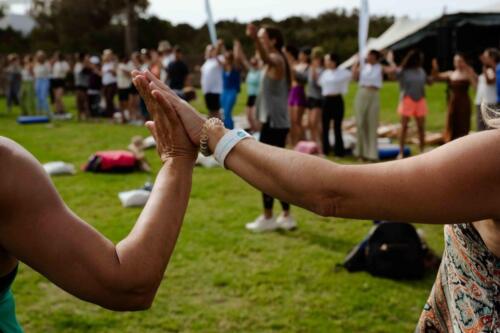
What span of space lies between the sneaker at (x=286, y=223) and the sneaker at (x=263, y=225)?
Result: 5 centimetres

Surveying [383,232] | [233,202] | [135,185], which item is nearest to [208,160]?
[135,185]

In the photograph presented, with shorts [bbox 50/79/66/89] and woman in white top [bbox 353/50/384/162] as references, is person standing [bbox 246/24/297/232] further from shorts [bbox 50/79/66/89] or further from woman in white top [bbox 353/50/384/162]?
shorts [bbox 50/79/66/89]

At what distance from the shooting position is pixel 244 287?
4688 millimetres

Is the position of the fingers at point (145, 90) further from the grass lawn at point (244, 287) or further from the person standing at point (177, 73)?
the person standing at point (177, 73)

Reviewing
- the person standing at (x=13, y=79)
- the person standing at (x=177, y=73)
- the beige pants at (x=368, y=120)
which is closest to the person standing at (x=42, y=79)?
the person standing at (x=13, y=79)

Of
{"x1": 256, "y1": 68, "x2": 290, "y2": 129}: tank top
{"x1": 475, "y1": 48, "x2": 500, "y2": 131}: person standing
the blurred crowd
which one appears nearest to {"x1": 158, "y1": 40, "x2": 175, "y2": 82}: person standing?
the blurred crowd

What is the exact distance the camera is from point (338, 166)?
60.0 inches

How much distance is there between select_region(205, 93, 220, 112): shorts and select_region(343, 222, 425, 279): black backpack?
849 cm

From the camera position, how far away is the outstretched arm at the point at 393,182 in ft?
4.44

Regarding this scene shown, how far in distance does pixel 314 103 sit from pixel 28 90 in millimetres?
11284

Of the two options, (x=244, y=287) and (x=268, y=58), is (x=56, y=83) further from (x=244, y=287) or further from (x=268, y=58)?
(x=244, y=287)

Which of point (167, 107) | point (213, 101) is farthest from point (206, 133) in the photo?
point (213, 101)

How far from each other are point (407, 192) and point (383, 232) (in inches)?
145

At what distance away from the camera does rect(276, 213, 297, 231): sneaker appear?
6.24 metres
